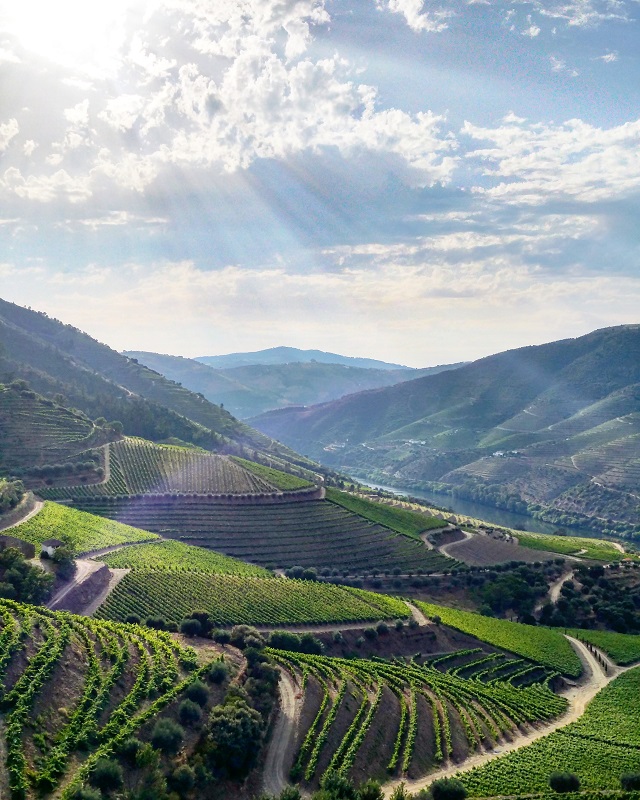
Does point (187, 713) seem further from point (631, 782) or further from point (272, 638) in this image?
point (631, 782)

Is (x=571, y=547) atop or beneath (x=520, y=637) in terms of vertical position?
atop

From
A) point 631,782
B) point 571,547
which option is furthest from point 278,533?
point 631,782

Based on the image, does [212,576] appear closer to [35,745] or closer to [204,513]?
[204,513]

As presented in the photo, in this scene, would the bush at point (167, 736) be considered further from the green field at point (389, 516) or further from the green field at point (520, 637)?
the green field at point (389, 516)

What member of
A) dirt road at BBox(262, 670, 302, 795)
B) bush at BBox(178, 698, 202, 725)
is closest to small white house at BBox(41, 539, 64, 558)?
dirt road at BBox(262, 670, 302, 795)

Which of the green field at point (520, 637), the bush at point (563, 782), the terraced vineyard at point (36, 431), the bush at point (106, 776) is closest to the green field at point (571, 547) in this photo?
the green field at point (520, 637)

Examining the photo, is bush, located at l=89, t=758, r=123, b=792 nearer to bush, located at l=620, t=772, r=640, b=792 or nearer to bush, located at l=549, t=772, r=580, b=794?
bush, located at l=549, t=772, r=580, b=794
